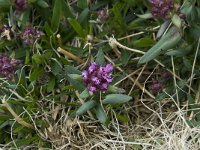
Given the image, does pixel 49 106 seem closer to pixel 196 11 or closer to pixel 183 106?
pixel 183 106

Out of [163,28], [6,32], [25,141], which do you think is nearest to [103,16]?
[163,28]

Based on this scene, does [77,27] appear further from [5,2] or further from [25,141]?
[25,141]

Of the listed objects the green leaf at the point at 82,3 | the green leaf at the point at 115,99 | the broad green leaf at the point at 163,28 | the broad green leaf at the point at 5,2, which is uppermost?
the broad green leaf at the point at 5,2

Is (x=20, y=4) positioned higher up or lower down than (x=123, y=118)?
higher up

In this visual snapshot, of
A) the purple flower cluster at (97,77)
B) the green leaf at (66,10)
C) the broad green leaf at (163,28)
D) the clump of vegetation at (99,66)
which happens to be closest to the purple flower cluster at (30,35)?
the clump of vegetation at (99,66)

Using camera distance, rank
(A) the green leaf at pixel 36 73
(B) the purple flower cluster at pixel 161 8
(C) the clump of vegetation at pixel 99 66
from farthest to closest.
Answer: (A) the green leaf at pixel 36 73, (C) the clump of vegetation at pixel 99 66, (B) the purple flower cluster at pixel 161 8

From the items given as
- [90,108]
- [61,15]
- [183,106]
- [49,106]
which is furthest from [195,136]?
[61,15]

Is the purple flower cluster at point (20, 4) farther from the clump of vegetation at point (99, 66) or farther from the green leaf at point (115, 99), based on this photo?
the green leaf at point (115, 99)
